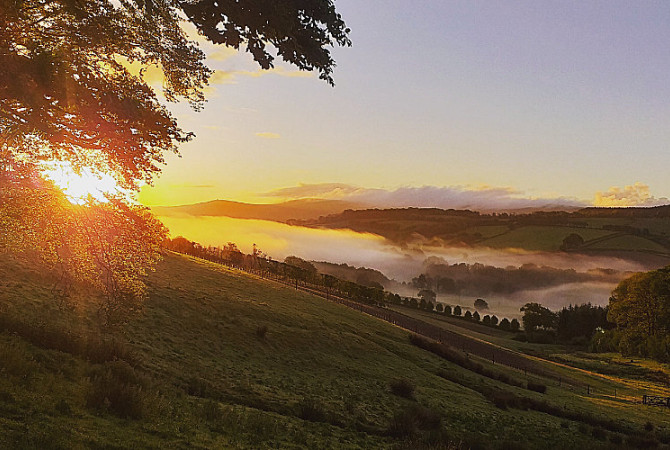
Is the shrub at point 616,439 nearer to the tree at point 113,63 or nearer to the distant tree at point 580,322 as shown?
the tree at point 113,63

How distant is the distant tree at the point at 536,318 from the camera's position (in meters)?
134

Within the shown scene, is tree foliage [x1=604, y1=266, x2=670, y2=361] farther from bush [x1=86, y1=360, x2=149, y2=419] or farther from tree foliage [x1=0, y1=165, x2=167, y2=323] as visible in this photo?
tree foliage [x1=0, y1=165, x2=167, y2=323]

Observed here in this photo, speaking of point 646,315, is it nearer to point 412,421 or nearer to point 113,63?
point 412,421

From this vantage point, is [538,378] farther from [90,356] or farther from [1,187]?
[1,187]

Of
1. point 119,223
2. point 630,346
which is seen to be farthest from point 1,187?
point 630,346

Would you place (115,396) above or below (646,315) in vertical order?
above

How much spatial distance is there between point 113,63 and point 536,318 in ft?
464

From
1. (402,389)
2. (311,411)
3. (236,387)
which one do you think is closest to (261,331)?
(402,389)

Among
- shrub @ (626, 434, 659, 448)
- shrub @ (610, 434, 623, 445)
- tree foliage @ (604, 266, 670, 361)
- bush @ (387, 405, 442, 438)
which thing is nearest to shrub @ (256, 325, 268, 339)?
bush @ (387, 405, 442, 438)

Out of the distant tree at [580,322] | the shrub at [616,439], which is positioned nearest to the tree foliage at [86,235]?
the shrub at [616,439]

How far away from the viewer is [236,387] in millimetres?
22828

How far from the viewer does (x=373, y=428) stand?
21.9 m

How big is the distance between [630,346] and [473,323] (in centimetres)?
5014

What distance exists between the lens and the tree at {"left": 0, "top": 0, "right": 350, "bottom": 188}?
1170cm
